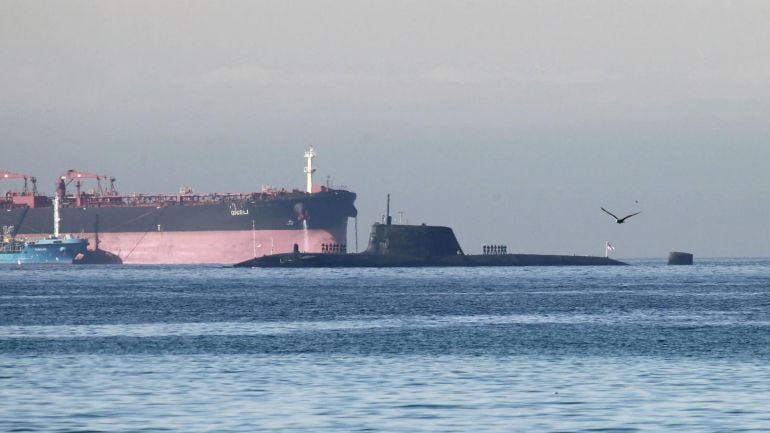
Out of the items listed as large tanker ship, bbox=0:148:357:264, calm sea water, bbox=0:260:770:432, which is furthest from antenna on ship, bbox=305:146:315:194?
calm sea water, bbox=0:260:770:432

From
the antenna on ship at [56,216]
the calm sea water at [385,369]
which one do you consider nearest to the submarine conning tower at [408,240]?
the calm sea water at [385,369]

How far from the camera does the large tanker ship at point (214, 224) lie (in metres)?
143

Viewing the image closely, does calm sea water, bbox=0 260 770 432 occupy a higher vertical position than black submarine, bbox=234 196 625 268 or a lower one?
lower

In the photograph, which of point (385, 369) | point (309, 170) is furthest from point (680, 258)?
point (385, 369)

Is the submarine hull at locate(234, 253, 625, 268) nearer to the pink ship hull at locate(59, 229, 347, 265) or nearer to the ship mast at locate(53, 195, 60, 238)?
the pink ship hull at locate(59, 229, 347, 265)

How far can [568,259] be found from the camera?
131625 mm

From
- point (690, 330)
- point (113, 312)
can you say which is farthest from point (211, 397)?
point (113, 312)

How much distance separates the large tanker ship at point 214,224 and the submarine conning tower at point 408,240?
1431 inches

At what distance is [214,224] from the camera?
474ft

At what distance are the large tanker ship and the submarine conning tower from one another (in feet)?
119

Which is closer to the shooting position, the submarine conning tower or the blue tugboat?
the submarine conning tower

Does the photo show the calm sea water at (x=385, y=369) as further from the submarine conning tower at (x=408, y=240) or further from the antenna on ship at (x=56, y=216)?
the antenna on ship at (x=56, y=216)

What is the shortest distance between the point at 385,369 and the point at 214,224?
118019mm

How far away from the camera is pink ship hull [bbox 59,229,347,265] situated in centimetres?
14275
